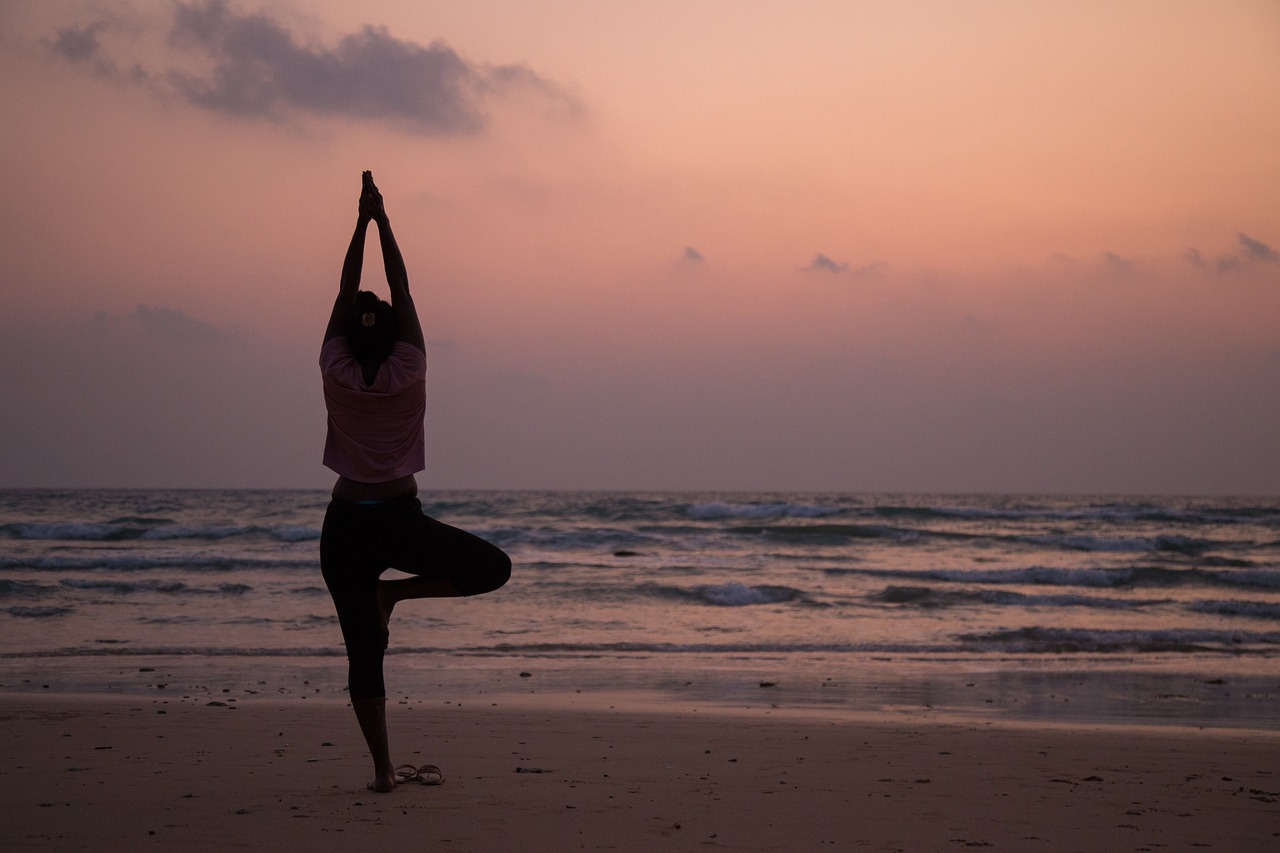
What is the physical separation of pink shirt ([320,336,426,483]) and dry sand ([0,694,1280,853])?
1209mm

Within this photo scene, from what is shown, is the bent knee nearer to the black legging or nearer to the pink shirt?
the black legging

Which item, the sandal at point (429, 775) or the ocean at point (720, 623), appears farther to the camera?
the ocean at point (720, 623)

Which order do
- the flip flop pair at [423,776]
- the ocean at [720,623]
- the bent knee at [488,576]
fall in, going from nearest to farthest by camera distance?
1. the bent knee at [488,576]
2. the flip flop pair at [423,776]
3. the ocean at [720,623]

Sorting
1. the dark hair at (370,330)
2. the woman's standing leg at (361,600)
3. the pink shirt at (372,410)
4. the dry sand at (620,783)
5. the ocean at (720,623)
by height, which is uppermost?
the dark hair at (370,330)

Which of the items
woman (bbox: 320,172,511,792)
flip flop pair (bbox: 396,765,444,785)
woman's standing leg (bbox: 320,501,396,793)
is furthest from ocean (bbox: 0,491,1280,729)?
woman (bbox: 320,172,511,792)

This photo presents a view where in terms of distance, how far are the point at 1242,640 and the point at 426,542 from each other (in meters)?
10.9

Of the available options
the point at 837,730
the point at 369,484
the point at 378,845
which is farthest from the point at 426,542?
the point at 837,730

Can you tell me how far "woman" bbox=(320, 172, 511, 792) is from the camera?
378 cm

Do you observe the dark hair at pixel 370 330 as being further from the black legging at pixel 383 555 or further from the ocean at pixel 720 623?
the ocean at pixel 720 623

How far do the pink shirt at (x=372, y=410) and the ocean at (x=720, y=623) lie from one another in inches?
166

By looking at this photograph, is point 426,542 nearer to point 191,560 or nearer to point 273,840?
point 273,840

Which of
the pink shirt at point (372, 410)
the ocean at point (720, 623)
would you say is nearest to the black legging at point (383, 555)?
the pink shirt at point (372, 410)

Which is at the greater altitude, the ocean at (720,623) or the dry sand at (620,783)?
the dry sand at (620,783)

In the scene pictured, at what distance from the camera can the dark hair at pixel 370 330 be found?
3811mm
